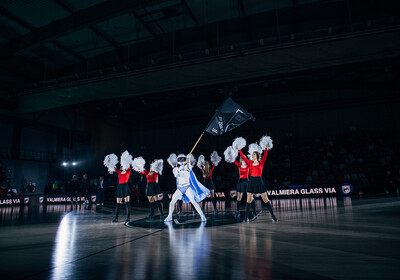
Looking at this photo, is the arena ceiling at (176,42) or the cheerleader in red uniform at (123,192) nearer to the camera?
the cheerleader in red uniform at (123,192)

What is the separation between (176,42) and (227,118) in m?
8.58

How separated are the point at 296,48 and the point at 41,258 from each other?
495 inches

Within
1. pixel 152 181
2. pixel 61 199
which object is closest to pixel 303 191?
pixel 152 181

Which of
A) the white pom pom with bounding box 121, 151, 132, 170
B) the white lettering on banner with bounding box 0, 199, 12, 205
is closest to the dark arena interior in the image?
the white pom pom with bounding box 121, 151, 132, 170

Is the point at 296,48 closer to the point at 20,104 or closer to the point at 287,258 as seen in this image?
the point at 287,258

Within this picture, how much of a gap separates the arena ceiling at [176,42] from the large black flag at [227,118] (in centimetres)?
463

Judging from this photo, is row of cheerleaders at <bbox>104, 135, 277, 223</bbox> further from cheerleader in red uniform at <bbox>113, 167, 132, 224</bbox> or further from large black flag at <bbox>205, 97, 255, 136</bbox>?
large black flag at <bbox>205, 97, 255, 136</bbox>

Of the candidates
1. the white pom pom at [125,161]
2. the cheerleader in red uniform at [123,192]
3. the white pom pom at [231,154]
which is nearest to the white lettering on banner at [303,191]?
the white pom pom at [231,154]

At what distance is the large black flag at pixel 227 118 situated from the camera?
8656 mm

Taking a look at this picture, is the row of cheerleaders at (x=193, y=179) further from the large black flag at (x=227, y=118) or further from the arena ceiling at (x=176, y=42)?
the arena ceiling at (x=176, y=42)

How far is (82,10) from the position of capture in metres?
11.9

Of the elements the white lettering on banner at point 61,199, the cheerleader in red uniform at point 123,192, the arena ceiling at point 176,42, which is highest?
the arena ceiling at point 176,42

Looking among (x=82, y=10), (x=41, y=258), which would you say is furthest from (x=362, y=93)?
(x=41, y=258)

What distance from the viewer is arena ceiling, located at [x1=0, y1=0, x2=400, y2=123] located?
1186 centimetres
